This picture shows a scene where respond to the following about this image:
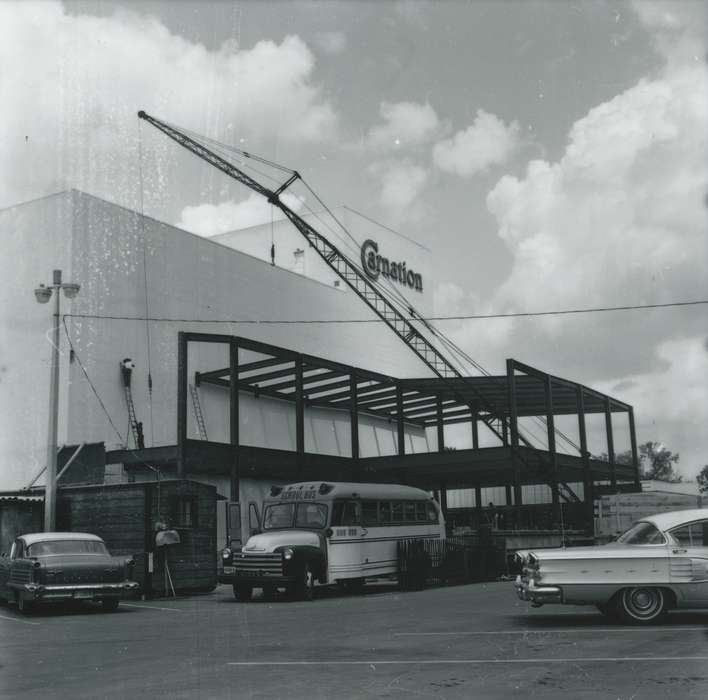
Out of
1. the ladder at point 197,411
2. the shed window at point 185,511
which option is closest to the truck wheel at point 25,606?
the shed window at point 185,511

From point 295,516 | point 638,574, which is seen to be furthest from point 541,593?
point 295,516

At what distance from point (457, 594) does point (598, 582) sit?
8.84 metres

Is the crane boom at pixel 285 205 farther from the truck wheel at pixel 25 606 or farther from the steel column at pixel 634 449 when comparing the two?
the truck wheel at pixel 25 606

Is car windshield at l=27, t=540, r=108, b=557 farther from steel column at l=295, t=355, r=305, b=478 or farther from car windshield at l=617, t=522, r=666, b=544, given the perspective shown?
steel column at l=295, t=355, r=305, b=478

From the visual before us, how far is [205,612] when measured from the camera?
16.9 m

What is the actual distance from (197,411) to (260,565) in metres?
20.9

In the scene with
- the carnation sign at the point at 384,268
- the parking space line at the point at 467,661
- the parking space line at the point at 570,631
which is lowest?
the parking space line at the point at 570,631

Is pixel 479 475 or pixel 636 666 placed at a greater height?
pixel 479 475

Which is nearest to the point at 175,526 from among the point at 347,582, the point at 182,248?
the point at 347,582

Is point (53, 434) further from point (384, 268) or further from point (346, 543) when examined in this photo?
point (384, 268)

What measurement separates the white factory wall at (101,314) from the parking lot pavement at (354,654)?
19.0 m

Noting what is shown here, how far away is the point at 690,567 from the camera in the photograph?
12539mm

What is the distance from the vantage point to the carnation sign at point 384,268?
186ft

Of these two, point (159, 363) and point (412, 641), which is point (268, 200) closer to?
point (159, 363)
